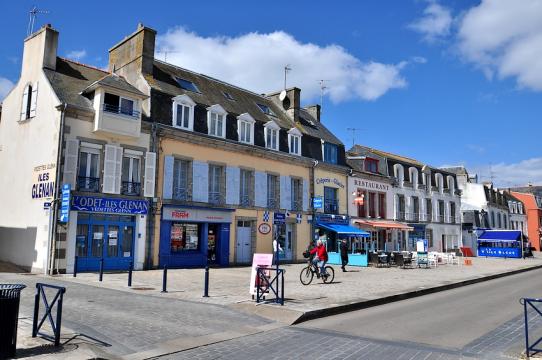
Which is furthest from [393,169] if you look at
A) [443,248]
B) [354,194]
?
[443,248]

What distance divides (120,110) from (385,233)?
21.7m

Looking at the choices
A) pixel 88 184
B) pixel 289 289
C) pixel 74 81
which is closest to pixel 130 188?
pixel 88 184

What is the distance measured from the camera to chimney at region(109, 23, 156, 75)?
2086 cm

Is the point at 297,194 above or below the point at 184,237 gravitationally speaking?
above

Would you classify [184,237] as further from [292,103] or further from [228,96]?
[292,103]

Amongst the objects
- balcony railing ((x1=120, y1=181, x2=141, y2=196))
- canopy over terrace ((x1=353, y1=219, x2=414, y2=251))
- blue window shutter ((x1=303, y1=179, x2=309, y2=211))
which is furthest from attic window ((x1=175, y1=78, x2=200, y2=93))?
canopy over terrace ((x1=353, y1=219, x2=414, y2=251))

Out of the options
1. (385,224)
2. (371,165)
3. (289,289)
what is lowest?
(289,289)

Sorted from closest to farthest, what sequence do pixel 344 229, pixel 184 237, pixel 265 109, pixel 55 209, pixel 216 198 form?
pixel 55 209
pixel 184 237
pixel 216 198
pixel 344 229
pixel 265 109

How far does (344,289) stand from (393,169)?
22.9 meters

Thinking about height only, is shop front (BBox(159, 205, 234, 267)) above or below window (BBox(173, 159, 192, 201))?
below

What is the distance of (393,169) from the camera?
3444 cm

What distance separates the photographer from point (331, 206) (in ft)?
92.4

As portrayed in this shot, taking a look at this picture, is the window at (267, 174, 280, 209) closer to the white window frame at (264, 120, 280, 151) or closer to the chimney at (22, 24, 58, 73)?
the white window frame at (264, 120, 280, 151)

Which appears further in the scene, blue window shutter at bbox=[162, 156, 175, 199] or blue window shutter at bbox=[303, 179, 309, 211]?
blue window shutter at bbox=[303, 179, 309, 211]
